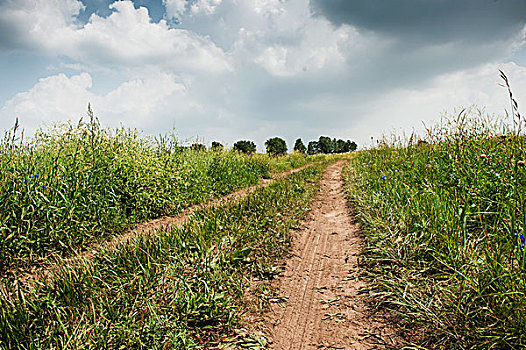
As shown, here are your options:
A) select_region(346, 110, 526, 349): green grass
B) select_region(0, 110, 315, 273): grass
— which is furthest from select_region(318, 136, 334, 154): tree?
select_region(346, 110, 526, 349): green grass

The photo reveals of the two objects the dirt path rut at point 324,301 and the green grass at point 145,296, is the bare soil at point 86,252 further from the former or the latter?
the dirt path rut at point 324,301

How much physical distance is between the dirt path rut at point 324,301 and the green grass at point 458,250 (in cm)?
21

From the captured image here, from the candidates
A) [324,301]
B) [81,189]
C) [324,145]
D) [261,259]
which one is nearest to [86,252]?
[81,189]

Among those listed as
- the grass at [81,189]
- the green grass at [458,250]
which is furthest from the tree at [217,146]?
the green grass at [458,250]

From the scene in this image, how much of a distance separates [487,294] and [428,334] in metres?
0.48

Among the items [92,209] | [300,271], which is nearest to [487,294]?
[300,271]

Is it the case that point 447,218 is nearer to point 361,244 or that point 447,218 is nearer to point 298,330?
point 361,244

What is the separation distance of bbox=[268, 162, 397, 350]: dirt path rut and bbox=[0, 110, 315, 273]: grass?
264 cm

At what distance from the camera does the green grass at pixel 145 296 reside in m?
2.00

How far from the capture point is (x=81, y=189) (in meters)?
4.56

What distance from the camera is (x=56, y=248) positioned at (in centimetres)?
393

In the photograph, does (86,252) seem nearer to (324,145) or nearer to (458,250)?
(458,250)

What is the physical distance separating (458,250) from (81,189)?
4.90m

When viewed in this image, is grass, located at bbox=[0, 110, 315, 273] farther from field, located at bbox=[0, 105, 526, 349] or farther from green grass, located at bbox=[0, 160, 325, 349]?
green grass, located at bbox=[0, 160, 325, 349]
